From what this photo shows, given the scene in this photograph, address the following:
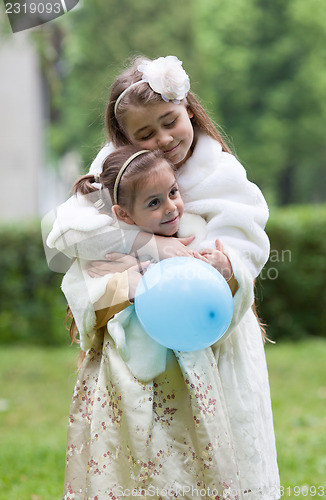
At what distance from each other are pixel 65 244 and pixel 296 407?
14.3ft

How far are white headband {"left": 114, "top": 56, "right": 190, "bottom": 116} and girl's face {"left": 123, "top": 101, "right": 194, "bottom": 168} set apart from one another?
0.04 meters

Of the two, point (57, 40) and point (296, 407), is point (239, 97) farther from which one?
point (296, 407)

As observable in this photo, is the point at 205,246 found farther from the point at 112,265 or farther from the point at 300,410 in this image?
the point at 300,410

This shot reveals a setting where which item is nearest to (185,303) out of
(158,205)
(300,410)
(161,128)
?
(158,205)

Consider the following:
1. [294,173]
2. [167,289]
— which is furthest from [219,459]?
[294,173]

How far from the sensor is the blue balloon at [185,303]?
2.40 m

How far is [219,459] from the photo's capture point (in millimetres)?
2555

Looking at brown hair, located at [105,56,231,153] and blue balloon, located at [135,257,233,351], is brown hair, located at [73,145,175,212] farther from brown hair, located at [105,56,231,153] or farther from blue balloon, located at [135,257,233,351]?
blue balloon, located at [135,257,233,351]

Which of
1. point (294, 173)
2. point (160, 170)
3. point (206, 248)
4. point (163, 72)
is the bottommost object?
point (294, 173)

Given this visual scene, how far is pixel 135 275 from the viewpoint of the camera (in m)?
2.61

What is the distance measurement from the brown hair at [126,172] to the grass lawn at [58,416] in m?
1.05

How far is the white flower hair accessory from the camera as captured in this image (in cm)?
268

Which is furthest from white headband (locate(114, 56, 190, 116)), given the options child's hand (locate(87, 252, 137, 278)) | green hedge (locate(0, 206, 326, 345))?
green hedge (locate(0, 206, 326, 345))

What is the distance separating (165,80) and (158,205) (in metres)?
0.48
